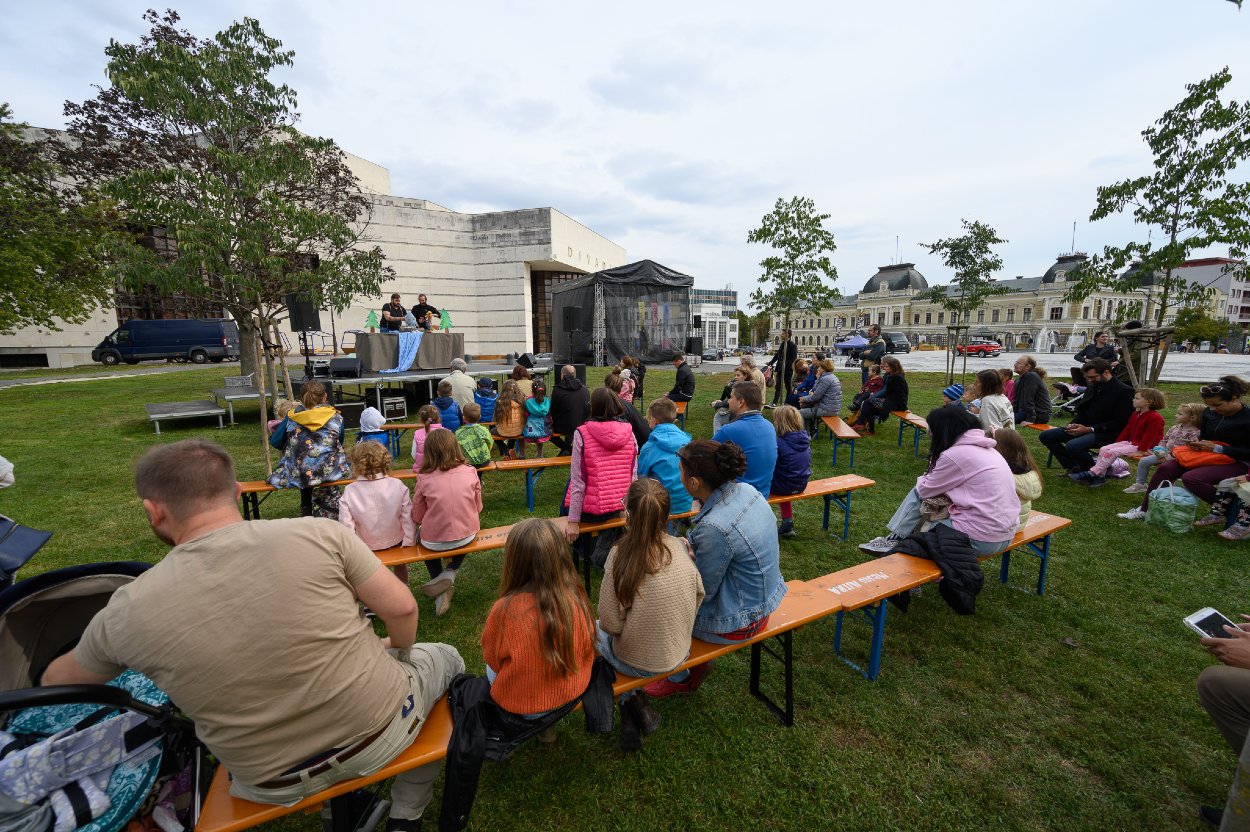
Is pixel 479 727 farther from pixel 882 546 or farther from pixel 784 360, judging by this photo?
pixel 784 360

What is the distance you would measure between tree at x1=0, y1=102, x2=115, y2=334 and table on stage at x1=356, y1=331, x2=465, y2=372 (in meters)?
8.02

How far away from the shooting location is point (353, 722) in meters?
1.62

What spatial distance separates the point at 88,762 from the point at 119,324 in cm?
3539

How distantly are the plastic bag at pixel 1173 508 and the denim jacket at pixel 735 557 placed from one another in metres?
5.32

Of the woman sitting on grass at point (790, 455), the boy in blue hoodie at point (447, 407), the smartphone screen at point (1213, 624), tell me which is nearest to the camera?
the smartphone screen at point (1213, 624)

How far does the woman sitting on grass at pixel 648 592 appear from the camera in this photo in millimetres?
2219

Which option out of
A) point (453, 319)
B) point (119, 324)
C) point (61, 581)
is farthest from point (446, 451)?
point (119, 324)

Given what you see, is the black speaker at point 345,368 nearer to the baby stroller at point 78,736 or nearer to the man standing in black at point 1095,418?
the baby stroller at point 78,736

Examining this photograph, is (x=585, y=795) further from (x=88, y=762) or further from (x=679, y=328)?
(x=679, y=328)

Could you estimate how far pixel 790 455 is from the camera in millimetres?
4789

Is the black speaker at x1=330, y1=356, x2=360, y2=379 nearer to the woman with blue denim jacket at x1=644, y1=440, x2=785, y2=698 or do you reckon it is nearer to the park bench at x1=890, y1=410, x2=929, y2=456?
the woman with blue denim jacket at x1=644, y1=440, x2=785, y2=698

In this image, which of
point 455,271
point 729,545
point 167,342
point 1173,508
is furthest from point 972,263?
point 167,342

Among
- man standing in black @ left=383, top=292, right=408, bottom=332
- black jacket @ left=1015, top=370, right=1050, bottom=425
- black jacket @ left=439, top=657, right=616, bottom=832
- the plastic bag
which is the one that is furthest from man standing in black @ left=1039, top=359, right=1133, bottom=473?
man standing in black @ left=383, top=292, right=408, bottom=332

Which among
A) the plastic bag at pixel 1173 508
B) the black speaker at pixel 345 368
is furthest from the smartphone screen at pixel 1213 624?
the black speaker at pixel 345 368
